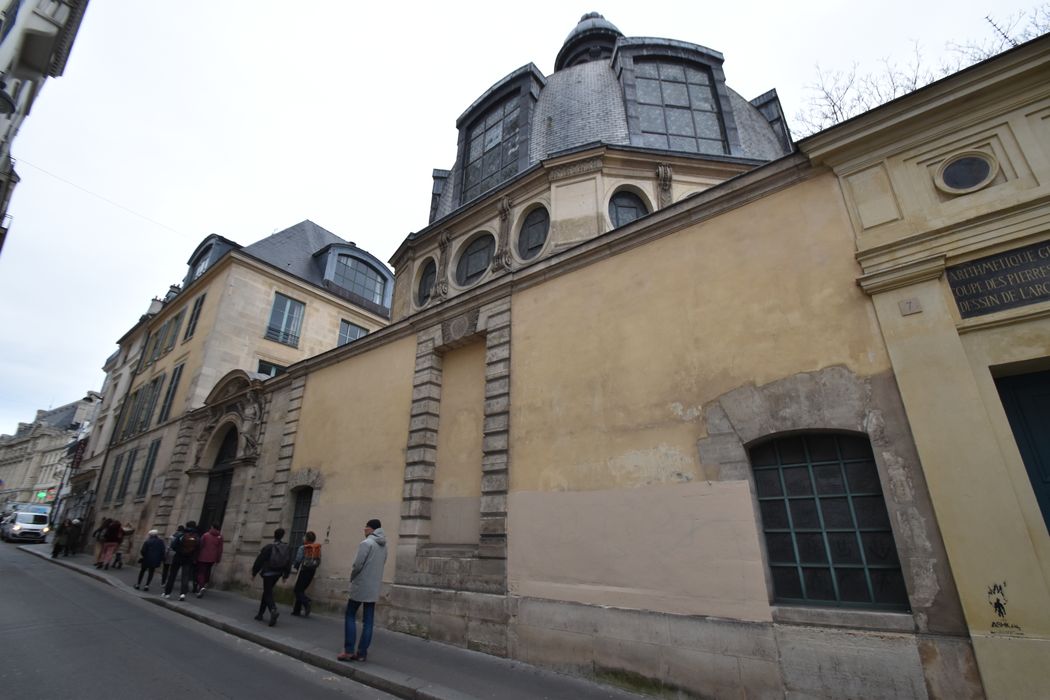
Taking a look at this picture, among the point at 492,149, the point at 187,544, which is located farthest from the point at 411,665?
the point at 492,149

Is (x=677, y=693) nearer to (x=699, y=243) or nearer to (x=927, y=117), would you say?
(x=699, y=243)

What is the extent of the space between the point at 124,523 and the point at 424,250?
15.2 metres

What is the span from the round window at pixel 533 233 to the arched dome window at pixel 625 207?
139 centimetres

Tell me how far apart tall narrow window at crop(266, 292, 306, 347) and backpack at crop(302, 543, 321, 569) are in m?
11.4

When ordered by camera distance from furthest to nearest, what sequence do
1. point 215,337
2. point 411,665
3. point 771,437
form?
point 215,337
point 411,665
point 771,437

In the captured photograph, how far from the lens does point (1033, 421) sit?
3.96 meters

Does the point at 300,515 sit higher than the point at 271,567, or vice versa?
the point at 300,515

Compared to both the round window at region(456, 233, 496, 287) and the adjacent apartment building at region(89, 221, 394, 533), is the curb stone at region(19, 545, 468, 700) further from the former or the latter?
the round window at region(456, 233, 496, 287)

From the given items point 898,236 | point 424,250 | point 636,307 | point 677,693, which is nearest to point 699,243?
point 636,307

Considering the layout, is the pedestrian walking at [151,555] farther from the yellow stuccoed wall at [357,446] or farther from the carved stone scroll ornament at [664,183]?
the carved stone scroll ornament at [664,183]

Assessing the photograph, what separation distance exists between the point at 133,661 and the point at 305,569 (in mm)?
3147

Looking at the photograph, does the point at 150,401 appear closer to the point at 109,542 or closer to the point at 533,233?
the point at 109,542

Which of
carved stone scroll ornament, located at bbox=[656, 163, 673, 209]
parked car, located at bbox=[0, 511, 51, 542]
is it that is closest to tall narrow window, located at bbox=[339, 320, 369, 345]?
carved stone scroll ornament, located at bbox=[656, 163, 673, 209]

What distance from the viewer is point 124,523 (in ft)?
54.6
